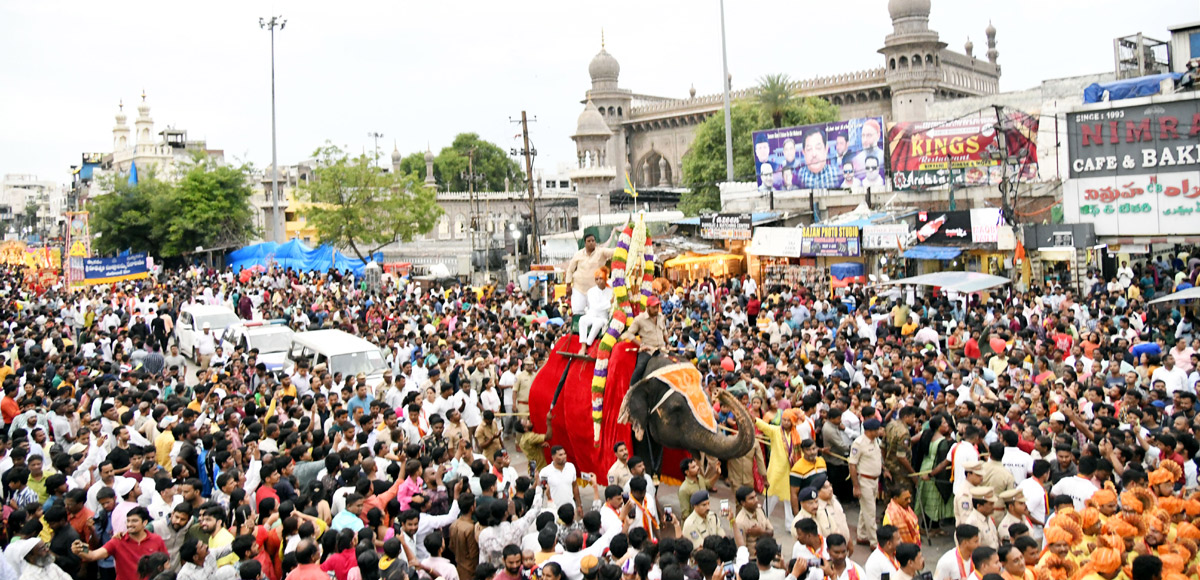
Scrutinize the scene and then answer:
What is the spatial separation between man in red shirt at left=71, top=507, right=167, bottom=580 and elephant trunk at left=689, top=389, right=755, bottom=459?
4117mm

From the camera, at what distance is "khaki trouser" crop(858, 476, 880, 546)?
27.3ft

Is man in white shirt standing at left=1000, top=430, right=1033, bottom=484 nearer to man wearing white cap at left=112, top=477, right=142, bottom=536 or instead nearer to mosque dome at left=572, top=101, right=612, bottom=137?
man wearing white cap at left=112, top=477, right=142, bottom=536

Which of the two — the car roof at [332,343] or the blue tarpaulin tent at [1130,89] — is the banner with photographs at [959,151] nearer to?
the blue tarpaulin tent at [1130,89]

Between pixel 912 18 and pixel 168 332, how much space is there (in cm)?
3808

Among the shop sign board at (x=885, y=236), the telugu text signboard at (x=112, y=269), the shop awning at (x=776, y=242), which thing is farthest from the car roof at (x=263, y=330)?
the shop sign board at (x=885, y=236)

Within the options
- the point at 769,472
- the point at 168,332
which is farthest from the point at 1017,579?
the point at 168,332

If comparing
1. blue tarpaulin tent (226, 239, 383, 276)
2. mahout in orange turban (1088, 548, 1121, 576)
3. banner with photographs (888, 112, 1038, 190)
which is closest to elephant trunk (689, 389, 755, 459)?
mahout in orange turban (1088, 548, 1121, 576)

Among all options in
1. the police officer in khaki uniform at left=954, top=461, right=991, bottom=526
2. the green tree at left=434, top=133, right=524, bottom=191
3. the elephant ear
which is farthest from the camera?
the green tree at left=434, top=133, right=524, bottom=191

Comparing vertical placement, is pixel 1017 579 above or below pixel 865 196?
below

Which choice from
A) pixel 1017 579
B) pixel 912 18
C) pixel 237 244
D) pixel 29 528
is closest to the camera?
pixel 1017 579

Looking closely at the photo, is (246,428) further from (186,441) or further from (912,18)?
(912,18)

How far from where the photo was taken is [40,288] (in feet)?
90.7

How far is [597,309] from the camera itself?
Answer: 9.17 m

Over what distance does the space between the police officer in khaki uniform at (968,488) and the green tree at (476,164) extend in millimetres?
64295
